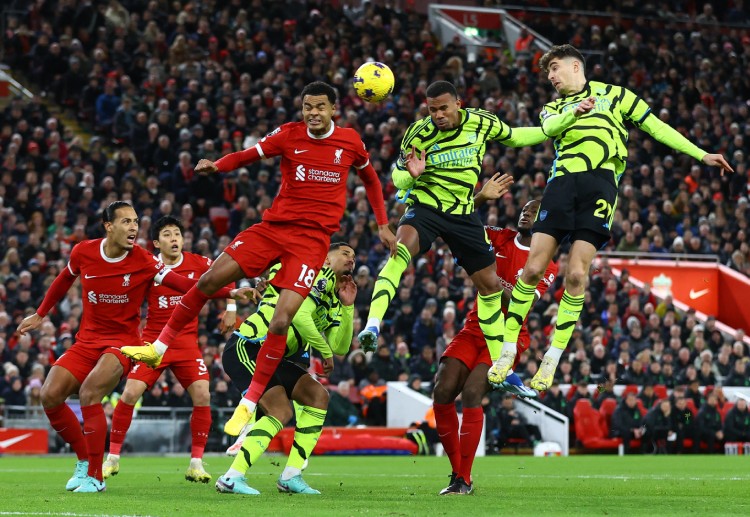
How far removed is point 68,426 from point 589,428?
14.9 m

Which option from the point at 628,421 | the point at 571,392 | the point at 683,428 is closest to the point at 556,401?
the point at 571,392

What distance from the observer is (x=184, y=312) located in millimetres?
10469

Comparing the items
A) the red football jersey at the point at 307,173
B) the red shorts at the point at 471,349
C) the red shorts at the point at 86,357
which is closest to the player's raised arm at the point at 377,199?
the red football jersey at the point at 307,173

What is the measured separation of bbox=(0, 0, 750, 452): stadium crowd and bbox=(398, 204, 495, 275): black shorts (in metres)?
11.2

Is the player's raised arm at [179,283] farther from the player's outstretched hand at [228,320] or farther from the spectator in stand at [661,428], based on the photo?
the spectator in stand at [661,428]

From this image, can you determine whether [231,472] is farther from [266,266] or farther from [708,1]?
[708,1]

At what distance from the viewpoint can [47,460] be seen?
19438mm

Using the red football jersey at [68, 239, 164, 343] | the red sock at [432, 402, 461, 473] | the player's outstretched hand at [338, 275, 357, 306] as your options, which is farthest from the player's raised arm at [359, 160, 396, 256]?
the red football jersey at [68, 239, 164, 343]

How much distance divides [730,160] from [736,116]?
2.36 m

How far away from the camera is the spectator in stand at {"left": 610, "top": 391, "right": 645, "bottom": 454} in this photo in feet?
78.8

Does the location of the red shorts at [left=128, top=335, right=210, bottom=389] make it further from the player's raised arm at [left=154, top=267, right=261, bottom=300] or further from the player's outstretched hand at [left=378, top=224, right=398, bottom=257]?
the player's outstretched hand at [left=378, top=224, right=398, bottom=257]

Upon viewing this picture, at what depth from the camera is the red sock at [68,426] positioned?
36.6 ft

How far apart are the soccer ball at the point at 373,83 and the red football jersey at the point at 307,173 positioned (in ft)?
2.73

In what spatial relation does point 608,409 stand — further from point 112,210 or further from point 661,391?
point 112,210
